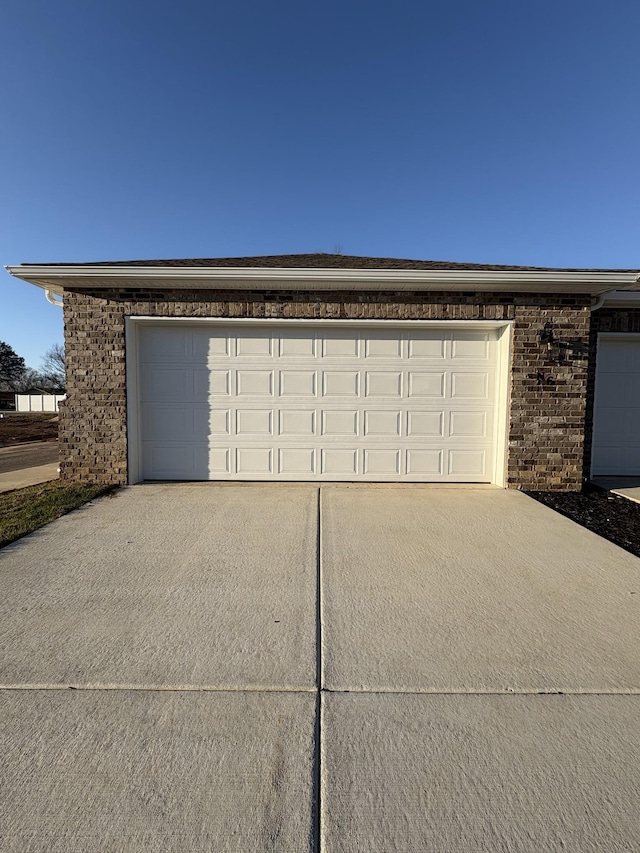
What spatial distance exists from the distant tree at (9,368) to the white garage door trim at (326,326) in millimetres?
66072

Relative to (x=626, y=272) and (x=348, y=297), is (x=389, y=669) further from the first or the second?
(x=626, y=272)

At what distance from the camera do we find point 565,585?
3447 mm

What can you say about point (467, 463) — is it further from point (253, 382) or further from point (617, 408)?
point (253, 382)

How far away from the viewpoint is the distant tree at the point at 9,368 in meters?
59.7

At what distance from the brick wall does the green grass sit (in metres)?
0.94

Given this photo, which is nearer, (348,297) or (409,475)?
(348,297)

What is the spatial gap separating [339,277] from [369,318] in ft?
2.54

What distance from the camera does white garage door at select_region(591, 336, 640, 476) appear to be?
287 inches

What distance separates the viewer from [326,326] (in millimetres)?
6582

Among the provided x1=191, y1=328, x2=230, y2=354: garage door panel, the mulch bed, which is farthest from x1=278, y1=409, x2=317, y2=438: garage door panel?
the mulch bed

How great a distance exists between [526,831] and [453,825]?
0.82 feet

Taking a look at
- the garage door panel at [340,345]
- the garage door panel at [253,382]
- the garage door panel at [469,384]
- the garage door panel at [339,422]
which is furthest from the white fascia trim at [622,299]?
the garage door panel at [253,382]

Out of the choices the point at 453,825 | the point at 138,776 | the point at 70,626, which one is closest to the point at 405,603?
the point at 453,825

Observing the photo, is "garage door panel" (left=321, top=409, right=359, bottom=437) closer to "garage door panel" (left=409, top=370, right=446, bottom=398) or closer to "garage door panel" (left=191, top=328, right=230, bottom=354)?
"garage door panel" (left=409, top=370, right=446, bottom=398)
